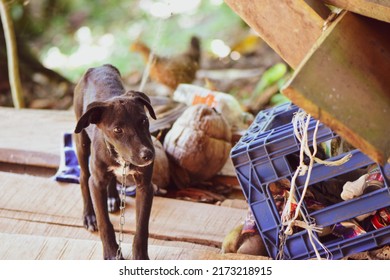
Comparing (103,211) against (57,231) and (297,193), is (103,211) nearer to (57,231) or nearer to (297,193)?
(57,231)

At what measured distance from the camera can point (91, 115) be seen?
2475 millimetres

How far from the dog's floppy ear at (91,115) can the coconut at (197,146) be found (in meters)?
1.11

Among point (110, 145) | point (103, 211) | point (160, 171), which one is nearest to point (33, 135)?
point (160, 171)

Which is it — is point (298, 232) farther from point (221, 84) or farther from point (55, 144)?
point (221, 84)

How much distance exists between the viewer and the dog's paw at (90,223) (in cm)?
304

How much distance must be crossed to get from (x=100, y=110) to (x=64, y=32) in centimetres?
417

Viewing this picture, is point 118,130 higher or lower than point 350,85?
lower

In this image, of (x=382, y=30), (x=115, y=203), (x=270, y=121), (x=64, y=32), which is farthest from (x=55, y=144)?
(x=64, y=32)

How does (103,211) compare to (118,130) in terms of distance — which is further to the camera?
(103,211)

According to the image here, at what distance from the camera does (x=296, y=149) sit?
2.59 m

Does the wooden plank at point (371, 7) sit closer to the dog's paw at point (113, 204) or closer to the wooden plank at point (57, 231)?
the wooden plank at point (57, 231)

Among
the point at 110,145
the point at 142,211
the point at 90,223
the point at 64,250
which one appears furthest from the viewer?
the point at 90,223

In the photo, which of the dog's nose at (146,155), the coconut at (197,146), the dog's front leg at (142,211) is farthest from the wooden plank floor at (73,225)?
the dog's nose at (146,155)

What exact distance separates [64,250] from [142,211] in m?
0.35
